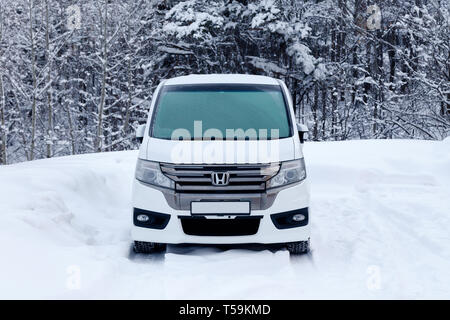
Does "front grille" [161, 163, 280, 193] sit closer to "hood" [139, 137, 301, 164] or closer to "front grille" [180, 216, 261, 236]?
"hood" [139, 137, 301, 164]

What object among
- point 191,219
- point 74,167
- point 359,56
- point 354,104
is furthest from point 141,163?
point 359,56

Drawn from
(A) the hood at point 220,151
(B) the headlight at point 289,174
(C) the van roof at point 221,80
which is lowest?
(B) the headlight at point 289,174

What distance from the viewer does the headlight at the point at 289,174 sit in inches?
162

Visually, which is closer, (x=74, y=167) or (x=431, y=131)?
(x=74, y=167)

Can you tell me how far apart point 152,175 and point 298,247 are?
1.59 meters

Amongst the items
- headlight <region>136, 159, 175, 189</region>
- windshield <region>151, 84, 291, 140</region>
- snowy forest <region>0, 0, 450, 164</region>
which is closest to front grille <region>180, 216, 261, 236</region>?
headlight <region>136, 159, 175, 189</region>

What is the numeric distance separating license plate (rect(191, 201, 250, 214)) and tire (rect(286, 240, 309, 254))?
690mm


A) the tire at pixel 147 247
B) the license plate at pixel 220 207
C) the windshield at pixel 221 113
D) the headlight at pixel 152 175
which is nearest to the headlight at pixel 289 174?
the license plate at pixel 220 207

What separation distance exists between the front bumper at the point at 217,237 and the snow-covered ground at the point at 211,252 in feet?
0.62


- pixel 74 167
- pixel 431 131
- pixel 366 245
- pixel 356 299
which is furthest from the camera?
pixel 431 131

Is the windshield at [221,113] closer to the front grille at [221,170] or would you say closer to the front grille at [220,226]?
the front grille at [221,170]

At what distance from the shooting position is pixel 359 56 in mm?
22656
